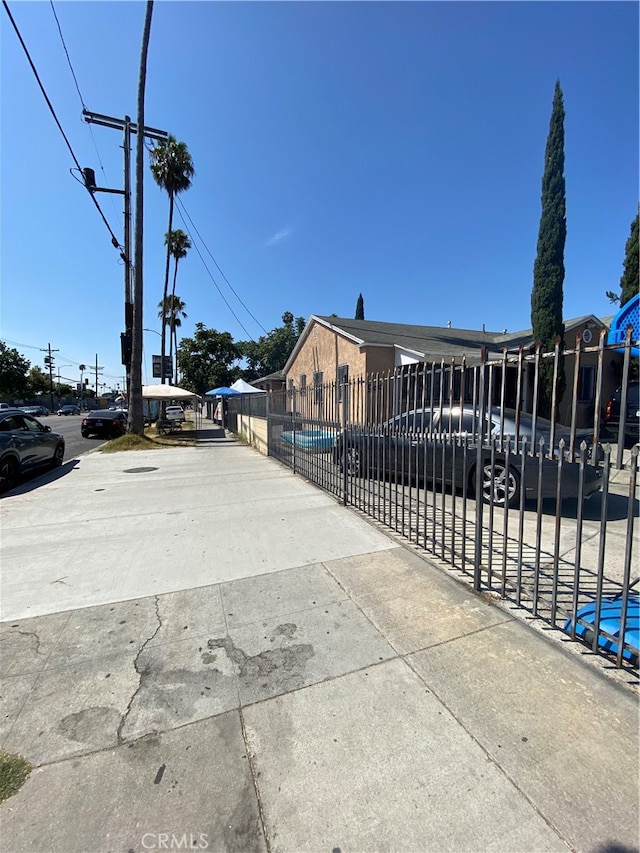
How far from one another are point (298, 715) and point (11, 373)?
58.6 meters

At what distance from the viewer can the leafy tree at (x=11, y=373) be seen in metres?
46.5

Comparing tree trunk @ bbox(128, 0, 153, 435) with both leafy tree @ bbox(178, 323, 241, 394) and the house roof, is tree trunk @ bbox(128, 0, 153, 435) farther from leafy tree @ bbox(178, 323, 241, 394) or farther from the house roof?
leafy tree @ bbox(178, 323, 241, 394)

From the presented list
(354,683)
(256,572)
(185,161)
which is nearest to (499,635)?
(354,683)

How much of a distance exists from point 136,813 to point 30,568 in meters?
3.32

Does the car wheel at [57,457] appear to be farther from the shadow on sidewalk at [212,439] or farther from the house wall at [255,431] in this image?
the house wall at [255,431]

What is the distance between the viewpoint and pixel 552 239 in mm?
16312

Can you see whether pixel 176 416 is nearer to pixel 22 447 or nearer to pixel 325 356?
pixel 325 356

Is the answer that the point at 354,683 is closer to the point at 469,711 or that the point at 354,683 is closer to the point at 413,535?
the point at 469,711

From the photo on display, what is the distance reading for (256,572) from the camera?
12.7 ft

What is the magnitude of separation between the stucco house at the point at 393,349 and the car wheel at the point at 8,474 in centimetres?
808

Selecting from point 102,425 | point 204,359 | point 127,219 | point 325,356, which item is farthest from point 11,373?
point 325,356

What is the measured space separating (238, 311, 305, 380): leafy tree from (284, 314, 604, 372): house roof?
24.3m

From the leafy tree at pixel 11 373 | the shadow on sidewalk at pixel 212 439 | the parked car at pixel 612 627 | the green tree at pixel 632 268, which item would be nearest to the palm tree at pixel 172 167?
the shadow on sidewalk at pixel 212 439

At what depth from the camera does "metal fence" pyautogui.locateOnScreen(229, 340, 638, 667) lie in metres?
2.59
